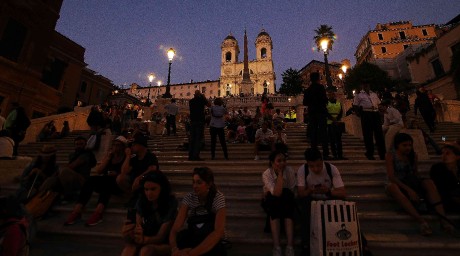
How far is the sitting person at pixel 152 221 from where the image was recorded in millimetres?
2983

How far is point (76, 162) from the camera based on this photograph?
206 inches

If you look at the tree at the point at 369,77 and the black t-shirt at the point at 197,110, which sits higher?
the tree at the point at 369,77

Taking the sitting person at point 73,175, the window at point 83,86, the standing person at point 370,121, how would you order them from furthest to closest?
the window at point 83,86
the standing person at point 370,121
the sitting person at point 73,175

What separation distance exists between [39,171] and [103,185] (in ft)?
5.63

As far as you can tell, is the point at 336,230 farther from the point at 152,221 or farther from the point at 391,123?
the point at 391,123

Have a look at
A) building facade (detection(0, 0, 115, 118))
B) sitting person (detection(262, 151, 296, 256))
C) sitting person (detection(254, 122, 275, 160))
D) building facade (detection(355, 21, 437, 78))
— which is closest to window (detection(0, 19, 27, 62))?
building facade (detection(0, 0, 115, 118))

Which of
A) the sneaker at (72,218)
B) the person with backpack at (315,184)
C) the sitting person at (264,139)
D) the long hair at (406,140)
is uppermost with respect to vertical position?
the sitting person at (264,139)

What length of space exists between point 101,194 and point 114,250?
1.33m

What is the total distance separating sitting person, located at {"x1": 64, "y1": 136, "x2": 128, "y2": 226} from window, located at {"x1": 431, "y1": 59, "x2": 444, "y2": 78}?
1433 inches

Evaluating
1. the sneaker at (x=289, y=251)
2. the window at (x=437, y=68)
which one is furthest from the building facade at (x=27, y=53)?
the window at (x=437, y=68)

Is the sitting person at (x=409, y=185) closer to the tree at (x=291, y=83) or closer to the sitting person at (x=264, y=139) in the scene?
the sitting person at (x=264, y=139)

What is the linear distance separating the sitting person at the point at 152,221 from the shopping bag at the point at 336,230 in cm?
179

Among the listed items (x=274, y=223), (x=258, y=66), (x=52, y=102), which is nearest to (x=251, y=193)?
(x=274, y=223)

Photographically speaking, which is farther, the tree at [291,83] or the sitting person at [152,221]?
the tree at [291,83]
